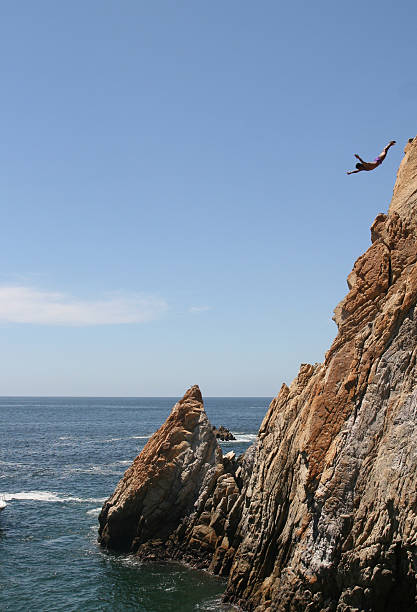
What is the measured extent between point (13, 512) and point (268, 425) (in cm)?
2860

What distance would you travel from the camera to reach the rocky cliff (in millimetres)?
22156

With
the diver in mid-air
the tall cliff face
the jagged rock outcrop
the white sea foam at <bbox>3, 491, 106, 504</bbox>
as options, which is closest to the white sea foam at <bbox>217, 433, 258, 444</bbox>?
the white sea foam at <bbox>3, 491, 106, 504</bbox>

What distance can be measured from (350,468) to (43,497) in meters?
38.8

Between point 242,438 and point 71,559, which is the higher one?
point 71,559

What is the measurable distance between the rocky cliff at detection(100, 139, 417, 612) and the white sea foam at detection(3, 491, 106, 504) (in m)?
21.3

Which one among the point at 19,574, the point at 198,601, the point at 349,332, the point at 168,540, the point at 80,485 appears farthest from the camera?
the point at 80,485

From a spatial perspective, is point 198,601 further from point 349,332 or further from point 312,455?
point 349,332

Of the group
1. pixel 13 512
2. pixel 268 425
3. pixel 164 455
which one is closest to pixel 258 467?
pixel 268 425

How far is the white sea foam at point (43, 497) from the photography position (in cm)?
5097

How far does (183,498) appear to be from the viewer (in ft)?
122

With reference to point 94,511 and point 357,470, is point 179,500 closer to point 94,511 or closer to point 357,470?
point 94,511

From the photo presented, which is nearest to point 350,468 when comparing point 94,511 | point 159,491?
point 159,491

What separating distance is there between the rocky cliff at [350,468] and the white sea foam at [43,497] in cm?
2131

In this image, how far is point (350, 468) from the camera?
77.1ft
